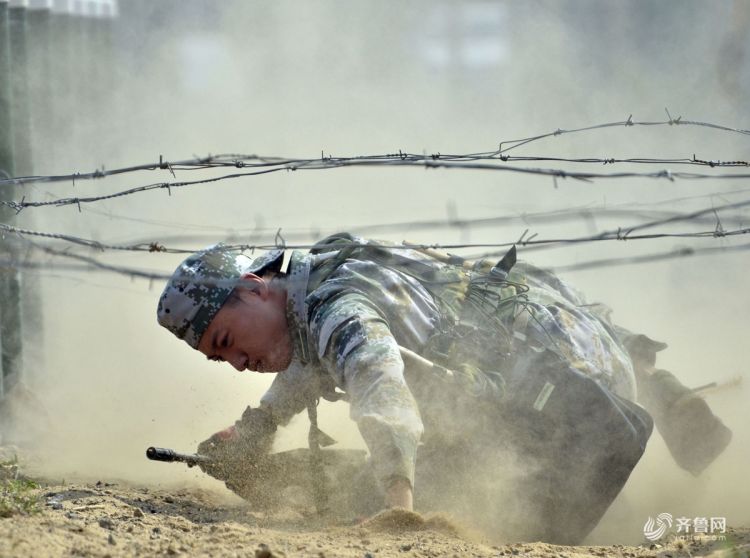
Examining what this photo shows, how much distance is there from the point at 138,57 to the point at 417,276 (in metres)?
8.57

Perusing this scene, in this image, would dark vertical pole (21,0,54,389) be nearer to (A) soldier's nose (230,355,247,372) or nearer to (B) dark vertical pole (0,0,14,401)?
(B) dark vertical pole (0,0,14,401)

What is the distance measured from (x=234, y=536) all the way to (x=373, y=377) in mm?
641

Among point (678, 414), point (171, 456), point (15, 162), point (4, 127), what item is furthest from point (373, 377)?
point (15, 162)

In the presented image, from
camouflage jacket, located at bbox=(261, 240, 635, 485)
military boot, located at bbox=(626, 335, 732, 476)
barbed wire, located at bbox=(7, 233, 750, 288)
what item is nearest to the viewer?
barbed wire, located at bbox=(7, 233, 750, 288)

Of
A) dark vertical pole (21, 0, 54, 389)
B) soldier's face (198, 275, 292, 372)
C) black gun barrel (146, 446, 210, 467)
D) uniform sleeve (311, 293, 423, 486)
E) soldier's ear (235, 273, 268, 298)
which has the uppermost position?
dark vertical pole (21, 0, 54, 389)

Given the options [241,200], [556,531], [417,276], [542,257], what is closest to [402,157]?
[417,276]

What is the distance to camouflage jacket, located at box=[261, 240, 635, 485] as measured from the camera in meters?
2.90

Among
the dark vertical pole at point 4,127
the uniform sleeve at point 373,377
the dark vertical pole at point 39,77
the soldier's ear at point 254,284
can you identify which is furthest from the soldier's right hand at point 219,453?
the dark vertical pole at point 39,77

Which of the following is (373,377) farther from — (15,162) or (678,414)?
(15,162)

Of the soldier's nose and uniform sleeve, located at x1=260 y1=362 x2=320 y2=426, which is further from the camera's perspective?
uniform sleeve, located at x1=260 y1=362 x2=320 y2=426

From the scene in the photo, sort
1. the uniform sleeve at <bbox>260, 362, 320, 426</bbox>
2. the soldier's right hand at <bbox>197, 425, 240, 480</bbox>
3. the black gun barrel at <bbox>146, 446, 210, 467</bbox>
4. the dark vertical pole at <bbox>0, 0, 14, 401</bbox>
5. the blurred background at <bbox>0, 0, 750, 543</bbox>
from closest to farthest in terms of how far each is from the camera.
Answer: the black gun barrel at <bbox>146, 446, 210, 467</bbox>, the soldier's right hand at <bbox>197, 425, 240, 480</bbox>, the uniform sleeve at <bbox>260, 362, 320, 426</bbox>, the dark vertical pole at <bbox>0, 0, 14, 401</bbox>, the blurred background at <bbox>0, 0, 750, 543</bbox>

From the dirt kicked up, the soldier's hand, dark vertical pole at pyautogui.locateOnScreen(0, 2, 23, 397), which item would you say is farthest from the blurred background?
the dirt kicked up

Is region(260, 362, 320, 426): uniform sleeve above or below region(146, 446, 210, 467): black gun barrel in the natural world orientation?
above

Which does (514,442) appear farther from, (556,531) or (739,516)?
(739,516)
